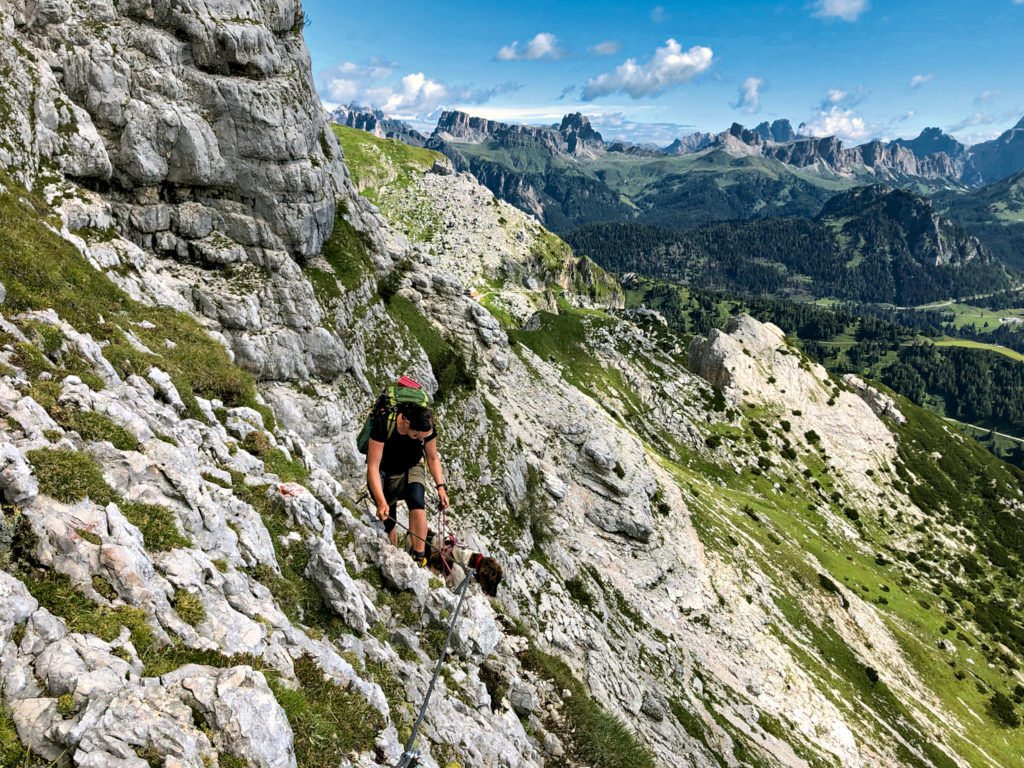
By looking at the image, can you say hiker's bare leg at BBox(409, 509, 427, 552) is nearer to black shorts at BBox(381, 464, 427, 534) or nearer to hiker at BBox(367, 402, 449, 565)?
hiker at BBox(367, 402, 449, 565)

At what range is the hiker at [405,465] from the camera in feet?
48.4

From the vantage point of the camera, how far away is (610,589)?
44469 millimetres

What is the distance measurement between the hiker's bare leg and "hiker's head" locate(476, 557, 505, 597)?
2.19 meters

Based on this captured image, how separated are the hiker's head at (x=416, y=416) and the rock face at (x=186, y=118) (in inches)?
1023

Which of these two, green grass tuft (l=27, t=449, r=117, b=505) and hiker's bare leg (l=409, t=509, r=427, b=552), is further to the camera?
hiker's bare leg (l=409, t=509, r=427, b=552)

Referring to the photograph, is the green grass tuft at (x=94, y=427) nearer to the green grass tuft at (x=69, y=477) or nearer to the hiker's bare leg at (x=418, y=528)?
the green grass tuft at (x=69, y=477)

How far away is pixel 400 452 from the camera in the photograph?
1571 centimetres

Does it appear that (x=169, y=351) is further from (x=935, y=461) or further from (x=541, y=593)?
(x=935, y=461)

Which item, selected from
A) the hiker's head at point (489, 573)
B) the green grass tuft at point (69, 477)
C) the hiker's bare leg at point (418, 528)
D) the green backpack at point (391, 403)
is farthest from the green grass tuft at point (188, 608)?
the hiker's head at point (489, 573)

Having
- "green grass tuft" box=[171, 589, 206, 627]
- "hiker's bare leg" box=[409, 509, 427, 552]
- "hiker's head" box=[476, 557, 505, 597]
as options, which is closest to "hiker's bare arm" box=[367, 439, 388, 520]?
"hiker's bare leg" box=[409, 509, 427, 552]

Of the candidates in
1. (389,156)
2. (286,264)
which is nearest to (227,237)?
(286,264)

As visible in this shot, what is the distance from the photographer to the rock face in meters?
28.2

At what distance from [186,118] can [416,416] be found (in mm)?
30548

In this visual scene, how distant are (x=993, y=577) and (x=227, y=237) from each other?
143278mm
